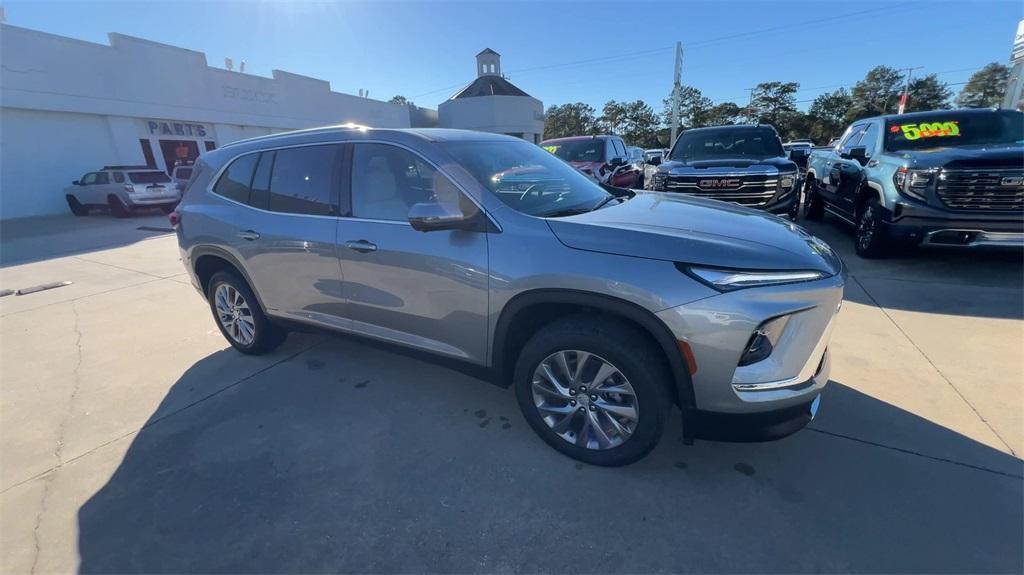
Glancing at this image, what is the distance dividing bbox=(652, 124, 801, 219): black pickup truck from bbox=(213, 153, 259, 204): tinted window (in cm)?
555

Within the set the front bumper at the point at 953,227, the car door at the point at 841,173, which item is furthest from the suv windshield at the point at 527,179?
the car door at the point at 841,173

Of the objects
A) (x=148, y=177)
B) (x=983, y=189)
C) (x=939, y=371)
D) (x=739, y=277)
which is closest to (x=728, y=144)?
(x=983, y=189)

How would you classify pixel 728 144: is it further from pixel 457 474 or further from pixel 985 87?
pixel 985 87

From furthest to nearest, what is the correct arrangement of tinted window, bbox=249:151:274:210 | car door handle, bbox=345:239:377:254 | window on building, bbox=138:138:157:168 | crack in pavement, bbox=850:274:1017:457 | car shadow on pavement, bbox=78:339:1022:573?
window on building, bbox=138:138:157:168
tinted window, bbox=249:151:274:210
car door handle, bbox=345:239:377:254
crack in pavement, bbox=850:274:1017:457
car shadow on pavement, bbox=78:339:1022:573

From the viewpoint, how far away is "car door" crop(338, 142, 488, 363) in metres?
2.45

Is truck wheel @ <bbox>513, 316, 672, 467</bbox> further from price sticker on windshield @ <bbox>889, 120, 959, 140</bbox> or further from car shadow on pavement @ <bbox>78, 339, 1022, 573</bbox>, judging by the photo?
price sticker on windshield @ <bbox>889, 120, 959, 140</bbox>

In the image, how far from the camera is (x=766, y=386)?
196 cm

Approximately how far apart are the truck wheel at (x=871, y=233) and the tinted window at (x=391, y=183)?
18.6ft

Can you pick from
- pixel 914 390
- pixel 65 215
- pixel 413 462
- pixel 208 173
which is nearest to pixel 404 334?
pixel 413 462

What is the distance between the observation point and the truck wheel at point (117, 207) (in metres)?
13.7

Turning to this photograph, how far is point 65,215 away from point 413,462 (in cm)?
2034

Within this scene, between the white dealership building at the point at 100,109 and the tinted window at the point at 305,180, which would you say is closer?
the tinted window at the point at 305,180

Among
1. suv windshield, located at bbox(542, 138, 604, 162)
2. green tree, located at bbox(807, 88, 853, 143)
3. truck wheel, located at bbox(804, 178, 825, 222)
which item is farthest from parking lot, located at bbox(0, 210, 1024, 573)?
green tree, located at bbox(807, 88, 853, 143)

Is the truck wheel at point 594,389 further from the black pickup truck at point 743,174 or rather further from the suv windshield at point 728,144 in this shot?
the suv windshield at point 728,144
